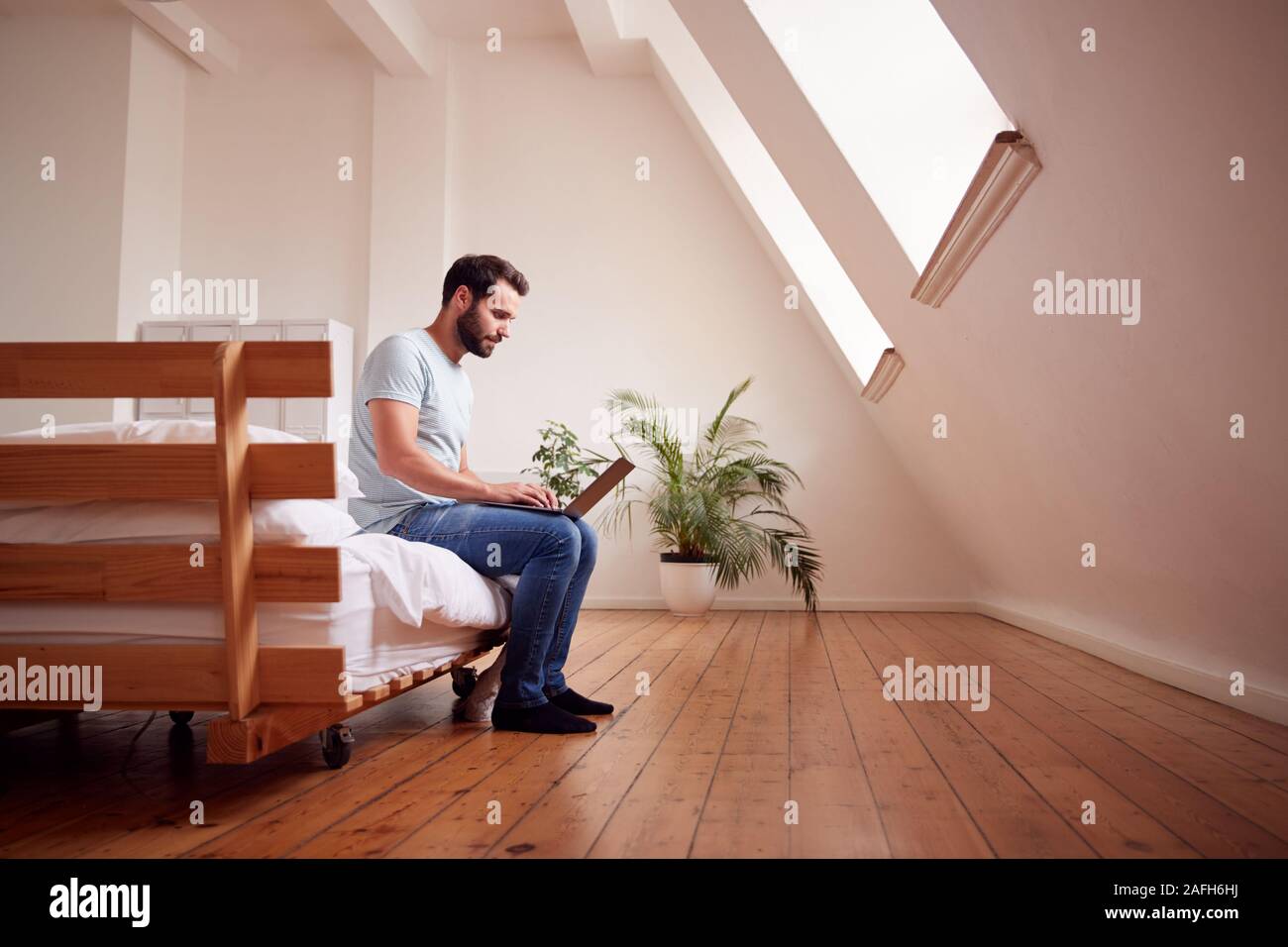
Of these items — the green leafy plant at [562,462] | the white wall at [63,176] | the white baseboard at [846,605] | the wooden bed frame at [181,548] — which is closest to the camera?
the wooden bed frame at [181,548]

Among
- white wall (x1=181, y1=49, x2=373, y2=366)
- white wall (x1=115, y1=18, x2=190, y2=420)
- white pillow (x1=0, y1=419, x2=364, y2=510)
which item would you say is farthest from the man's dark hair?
white wall (x1=115, y1=18, x2=190, y2=420)

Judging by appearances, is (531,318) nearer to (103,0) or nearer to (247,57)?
(247,57)

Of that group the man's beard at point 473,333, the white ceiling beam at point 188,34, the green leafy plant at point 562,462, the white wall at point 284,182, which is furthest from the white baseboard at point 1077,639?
the white ceiling beam at point 188,34

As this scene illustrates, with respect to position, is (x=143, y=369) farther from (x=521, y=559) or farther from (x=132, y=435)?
(x=521, y=559)

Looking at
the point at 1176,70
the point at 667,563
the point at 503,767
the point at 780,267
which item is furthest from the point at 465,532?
the point at 780,267

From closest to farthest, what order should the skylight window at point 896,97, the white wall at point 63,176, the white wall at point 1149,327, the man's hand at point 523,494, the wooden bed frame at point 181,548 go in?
the white wall at point 1149,327, the wooden bed frame at point 181,548, the man's hand at point 523,494, the skylight window at point 896,97, the white wall at point 63,176

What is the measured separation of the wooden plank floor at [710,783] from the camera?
1462 millimetres

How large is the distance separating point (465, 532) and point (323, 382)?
2.48 ft

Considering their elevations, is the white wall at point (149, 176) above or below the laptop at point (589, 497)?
above

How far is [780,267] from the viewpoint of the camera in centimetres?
573

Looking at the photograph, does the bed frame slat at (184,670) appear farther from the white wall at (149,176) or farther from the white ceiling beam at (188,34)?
the white ceiling beam at (188,34)

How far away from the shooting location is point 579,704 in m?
2.58

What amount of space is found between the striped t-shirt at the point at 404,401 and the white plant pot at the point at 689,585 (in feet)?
9.92

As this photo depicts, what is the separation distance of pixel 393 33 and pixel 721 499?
11.1 feet
